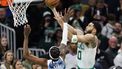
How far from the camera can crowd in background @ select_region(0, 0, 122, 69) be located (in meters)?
15.7

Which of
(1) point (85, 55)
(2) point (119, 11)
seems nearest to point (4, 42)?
(1) point (85, 55)

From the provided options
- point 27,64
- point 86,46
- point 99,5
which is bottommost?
point 27,64

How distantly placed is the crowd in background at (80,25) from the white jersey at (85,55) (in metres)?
1.82

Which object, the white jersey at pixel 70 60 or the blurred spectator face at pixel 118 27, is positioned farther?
the blurred spectator face at pixel 118 27

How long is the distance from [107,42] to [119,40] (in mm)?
402

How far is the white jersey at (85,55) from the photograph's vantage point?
1241cm

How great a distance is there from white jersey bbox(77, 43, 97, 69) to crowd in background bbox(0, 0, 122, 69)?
71.6 inches

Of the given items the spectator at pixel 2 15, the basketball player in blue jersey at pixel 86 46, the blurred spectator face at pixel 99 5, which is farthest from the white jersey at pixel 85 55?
the blurred spectator face at pixel 99 5

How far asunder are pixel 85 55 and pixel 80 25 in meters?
4.89

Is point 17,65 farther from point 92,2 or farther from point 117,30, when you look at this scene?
point 92,2

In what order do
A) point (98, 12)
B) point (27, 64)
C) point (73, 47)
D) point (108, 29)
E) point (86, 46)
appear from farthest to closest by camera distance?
1. point (98, 12)
2. point (108, 29)
3. point (27, 64)
4. point (73, 47)
5. point (86, 46)

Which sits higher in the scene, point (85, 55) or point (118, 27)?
point (118, 27)

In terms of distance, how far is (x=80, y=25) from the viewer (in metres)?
17.4

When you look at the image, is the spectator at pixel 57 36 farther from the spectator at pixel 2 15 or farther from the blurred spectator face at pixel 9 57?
the blurred spectator face at pixel 9 57
